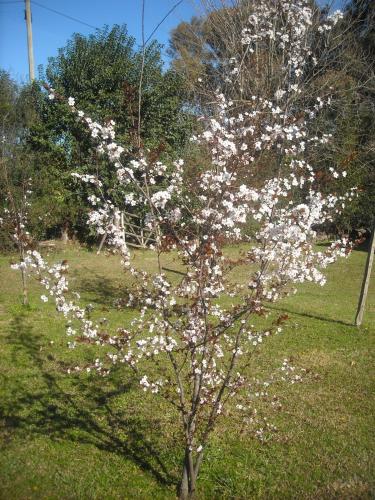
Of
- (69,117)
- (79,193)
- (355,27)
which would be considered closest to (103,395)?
(79,193)

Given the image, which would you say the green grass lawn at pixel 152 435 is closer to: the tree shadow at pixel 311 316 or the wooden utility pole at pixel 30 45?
the tree shadow at pixel 311 316

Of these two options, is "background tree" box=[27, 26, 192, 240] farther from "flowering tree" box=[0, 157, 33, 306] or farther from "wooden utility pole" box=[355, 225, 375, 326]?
"wooden utility pole" box=[355, 225, 375, 326]

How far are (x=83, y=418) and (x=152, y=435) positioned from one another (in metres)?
0.69

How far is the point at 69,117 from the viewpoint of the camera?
13.9 metres

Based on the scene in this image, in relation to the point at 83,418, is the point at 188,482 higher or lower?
higher

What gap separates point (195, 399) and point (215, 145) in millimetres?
1897

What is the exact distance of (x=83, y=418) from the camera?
13.7 feet

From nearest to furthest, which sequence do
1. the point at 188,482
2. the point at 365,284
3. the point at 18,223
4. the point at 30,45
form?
the point at 188,482
the point at 18,223
the point at 365,284
the point at 30,45

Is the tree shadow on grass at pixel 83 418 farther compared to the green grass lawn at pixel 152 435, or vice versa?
the tree shadow on grass at pixel 83 418

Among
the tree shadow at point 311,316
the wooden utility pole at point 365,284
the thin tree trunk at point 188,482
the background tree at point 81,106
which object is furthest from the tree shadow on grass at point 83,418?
the background tree at point 81,106

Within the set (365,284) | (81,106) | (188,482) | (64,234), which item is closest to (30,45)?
(81,106)

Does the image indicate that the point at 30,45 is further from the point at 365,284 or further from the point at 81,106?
the point at 365,284

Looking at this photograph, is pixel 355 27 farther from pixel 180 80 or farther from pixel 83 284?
pixel 83 284

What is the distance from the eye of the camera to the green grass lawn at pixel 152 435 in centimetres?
334
